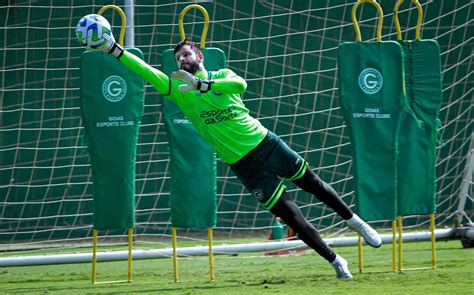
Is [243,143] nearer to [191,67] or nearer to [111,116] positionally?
[191,67]

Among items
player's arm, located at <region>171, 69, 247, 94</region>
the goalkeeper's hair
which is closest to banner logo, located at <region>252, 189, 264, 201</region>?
player's arm, located at <region>171, 69, 247, 94</region>

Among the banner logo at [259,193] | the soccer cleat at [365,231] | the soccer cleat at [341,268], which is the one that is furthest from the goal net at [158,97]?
the soccer cleat at [341,268]

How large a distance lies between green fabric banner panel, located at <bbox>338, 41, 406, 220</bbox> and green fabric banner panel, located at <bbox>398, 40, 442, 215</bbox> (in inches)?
7.5

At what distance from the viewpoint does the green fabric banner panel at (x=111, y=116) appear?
8023mm

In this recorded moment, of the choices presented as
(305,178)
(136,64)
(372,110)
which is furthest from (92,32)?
(372,110)

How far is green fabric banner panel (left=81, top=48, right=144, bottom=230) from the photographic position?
802 cm

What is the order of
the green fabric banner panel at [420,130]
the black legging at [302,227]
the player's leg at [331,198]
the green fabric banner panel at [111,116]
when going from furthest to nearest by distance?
the green fabric banner panel at [420,130]
the green fabric banner panel at [111,116]
the player's leg at [331,198]
the black legging at [302,227]

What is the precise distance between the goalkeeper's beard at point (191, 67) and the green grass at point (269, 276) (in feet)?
5.58

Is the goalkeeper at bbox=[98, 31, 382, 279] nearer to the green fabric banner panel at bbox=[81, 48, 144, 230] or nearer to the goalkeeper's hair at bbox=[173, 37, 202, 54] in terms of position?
the goalkeeper's hair at bbox=[173, 37, 202, 54]

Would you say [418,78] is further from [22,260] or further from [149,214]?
[149,214]

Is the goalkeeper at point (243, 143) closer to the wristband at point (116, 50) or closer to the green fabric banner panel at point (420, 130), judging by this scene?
the wristband at point (116, 50)

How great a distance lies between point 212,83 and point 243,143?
641 mm

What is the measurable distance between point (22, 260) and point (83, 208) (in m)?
2.87

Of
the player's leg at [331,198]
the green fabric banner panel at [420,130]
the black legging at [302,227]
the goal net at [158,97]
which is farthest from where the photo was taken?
the goal net at [158,97]
